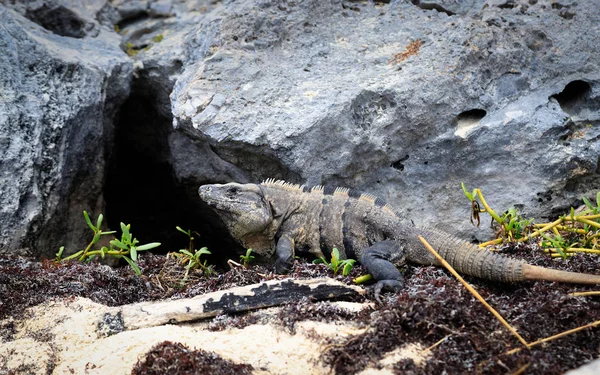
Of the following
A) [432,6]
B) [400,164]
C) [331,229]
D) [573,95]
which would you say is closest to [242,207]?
[331,229]

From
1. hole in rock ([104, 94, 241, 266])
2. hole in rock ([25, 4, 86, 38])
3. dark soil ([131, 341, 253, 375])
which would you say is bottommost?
hole in rock ([104, 94, 241, 266])

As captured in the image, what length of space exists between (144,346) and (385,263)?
1.60m

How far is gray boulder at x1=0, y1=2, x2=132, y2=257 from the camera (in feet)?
15.4

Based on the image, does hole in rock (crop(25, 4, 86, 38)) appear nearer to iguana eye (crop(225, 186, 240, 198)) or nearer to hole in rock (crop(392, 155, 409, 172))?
iguana eye (crop(225, 186, 240, 198))

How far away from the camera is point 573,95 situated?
4945 mm

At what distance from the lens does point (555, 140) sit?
472 cm

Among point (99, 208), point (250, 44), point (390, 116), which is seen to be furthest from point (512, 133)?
point (99, 208)

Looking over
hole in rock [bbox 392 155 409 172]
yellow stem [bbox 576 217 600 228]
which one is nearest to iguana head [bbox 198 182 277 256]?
hole in rock [bbox 392 155 409 172]

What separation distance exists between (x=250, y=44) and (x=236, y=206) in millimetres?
1644

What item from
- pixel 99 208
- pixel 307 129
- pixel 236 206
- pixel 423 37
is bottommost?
pixel 99 208

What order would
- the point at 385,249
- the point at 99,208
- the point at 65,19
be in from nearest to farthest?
the point at 385,249 → the point at 99,208 → the point at 65,19

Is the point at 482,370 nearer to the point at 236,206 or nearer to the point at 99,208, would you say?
the point at 236,206

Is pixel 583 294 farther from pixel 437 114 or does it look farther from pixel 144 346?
pixel 144 346

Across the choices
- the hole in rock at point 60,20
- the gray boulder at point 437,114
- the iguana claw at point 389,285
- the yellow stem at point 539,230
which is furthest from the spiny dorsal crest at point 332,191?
the hole in rock at point 60,20
